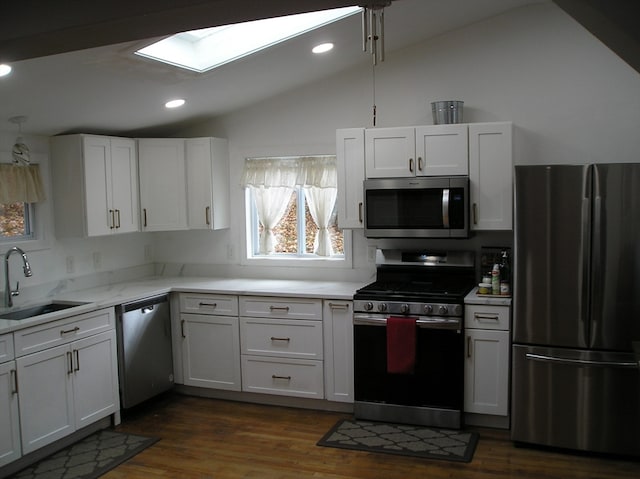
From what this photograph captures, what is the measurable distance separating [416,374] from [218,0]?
2938 millimetres

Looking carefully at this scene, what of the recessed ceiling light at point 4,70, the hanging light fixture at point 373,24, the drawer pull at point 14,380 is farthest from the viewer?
the drawer pull at point 14,380

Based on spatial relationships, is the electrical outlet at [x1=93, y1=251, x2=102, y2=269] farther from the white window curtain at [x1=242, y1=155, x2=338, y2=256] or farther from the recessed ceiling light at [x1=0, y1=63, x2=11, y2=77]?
the recessed ceiling light at [x1=0, y1=63, x2=11, y2=77]

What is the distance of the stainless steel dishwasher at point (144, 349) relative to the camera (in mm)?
4316

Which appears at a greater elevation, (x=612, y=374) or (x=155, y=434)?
(x=612, y=374)

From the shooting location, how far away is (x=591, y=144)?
4191 mm

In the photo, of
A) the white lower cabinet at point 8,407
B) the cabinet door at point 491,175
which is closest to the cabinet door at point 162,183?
the white lower cabinet at point 8,407

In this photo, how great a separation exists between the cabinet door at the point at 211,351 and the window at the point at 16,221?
129 centimetres

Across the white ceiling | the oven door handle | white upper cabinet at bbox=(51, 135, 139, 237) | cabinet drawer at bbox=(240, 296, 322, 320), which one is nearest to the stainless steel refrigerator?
the oven door handle

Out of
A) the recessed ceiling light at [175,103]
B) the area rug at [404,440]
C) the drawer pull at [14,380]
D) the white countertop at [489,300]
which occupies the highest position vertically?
the recessed ceiling light at [175,103]

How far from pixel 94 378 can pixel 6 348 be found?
0.74 m

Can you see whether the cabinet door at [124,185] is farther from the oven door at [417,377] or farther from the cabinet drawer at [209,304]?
the oven door at [417,377]

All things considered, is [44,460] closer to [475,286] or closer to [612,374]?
[475,286]

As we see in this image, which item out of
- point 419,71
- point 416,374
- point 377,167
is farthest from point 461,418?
point 419,71

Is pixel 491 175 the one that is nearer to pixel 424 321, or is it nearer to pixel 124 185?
pixel 424 321
